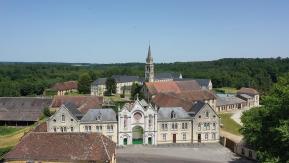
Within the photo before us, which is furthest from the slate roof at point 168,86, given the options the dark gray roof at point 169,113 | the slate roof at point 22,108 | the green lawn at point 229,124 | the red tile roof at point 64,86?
the red tile roof at point 64,86

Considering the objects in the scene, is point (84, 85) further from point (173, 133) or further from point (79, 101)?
point (173, 133)

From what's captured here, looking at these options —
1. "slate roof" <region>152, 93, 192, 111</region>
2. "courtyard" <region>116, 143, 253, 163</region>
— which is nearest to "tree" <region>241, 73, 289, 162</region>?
"courtyard" <region>116, 143, 253, 163</region>

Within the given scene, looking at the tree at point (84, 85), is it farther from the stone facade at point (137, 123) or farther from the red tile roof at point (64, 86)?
the stone facade at point (137, 123)

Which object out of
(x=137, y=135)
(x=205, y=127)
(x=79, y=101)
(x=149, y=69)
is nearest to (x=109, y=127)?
(x=137, y=135)

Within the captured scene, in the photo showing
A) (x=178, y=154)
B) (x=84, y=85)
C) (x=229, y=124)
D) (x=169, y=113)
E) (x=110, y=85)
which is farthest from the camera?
(x=84, y=85)

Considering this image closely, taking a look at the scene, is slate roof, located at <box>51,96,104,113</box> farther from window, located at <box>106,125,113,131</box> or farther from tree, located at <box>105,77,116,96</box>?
tree, located at <box>105,77,116,96</box>
